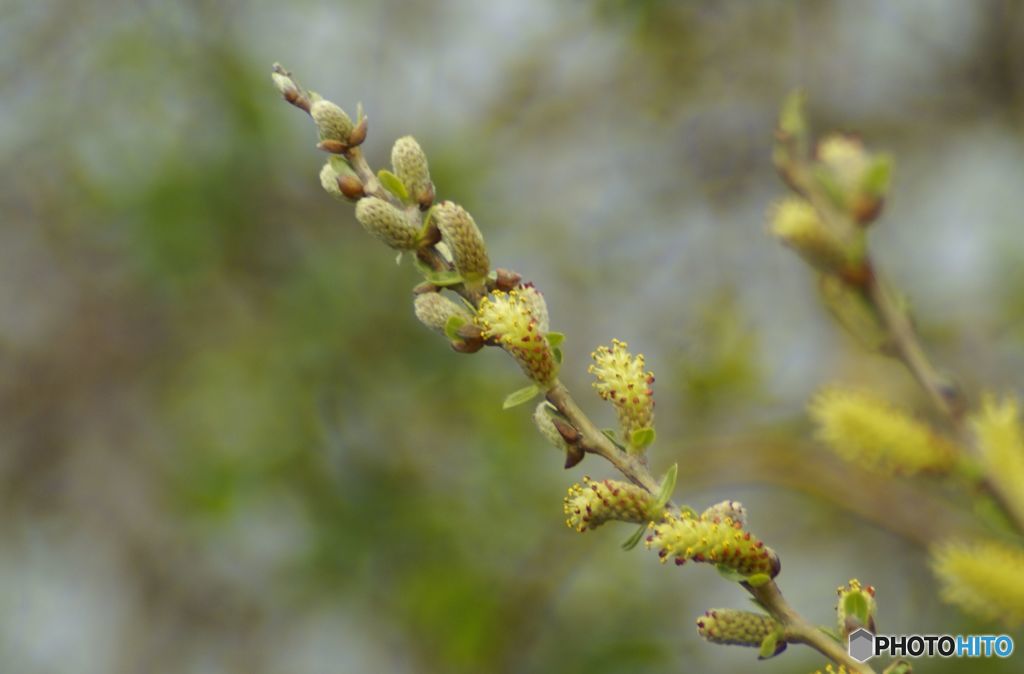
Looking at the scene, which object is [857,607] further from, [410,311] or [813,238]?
[410,311]

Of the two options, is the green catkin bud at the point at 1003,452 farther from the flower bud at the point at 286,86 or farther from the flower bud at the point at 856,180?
the flower bud at the point at 286,86

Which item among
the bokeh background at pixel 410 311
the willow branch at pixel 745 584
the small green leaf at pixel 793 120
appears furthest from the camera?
the bokeh background at pixel 410 311

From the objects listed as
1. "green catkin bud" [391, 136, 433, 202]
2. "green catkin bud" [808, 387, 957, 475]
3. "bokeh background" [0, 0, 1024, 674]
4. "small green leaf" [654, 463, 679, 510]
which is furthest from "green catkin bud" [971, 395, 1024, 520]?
"bokeh background" [0, 0, 1024, 674]

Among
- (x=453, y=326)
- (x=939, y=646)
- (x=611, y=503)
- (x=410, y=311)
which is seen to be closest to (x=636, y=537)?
(x=611, y=503)

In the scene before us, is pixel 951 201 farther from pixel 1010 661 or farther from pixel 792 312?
pixel 1010 661

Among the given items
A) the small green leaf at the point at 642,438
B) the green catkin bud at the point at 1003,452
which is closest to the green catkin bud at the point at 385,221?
the small green leaf at the point at 642,438

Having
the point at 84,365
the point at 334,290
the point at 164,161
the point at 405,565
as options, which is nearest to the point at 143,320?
the point at 84,365

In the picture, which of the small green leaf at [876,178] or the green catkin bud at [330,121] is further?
the small green leaf at [876,178]
